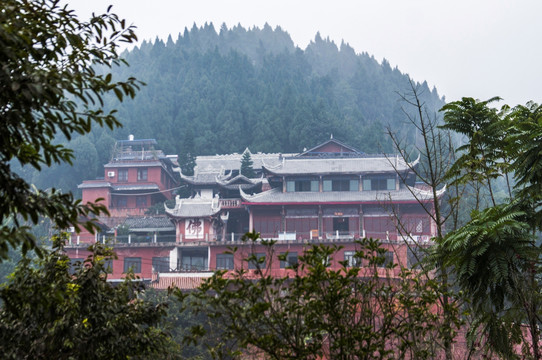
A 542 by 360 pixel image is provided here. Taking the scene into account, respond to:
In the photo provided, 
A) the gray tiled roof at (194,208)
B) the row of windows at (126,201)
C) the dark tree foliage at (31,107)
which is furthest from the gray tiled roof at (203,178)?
the dark tree foliage at (31,107)

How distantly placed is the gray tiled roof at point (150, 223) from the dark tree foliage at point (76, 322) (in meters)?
39.8

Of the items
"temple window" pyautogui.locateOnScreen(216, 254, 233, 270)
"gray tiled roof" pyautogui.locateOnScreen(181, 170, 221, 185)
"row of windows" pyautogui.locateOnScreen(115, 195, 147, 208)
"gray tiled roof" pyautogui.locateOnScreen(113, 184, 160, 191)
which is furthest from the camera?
"row of windows" pyautogui.locateOnScreen(115, 195, 147, 208)

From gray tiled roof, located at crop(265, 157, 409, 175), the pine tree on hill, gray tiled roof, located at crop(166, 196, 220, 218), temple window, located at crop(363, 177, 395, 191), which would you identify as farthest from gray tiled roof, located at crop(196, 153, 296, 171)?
temple window, located at crop(363, 177, 395, 191)

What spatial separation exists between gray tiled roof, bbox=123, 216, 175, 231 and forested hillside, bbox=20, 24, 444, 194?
13.5 m

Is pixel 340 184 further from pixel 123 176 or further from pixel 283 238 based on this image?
pixel 123 176

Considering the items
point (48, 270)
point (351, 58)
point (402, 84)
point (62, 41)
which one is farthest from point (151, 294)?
point (351, 58)

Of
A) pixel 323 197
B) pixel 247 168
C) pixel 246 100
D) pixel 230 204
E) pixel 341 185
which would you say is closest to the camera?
pixel 323 197

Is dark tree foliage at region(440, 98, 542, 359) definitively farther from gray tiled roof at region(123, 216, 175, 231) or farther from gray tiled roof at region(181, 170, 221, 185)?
gray tiled roof at region(181, 170, 221, 185)

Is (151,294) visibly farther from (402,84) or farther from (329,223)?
(402,84)

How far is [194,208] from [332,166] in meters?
10.2

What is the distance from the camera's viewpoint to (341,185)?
143ft

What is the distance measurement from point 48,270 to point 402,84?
9881 cm

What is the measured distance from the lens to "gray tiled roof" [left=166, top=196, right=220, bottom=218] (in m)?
→ 42.4

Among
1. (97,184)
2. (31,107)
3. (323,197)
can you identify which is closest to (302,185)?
(323,197)
